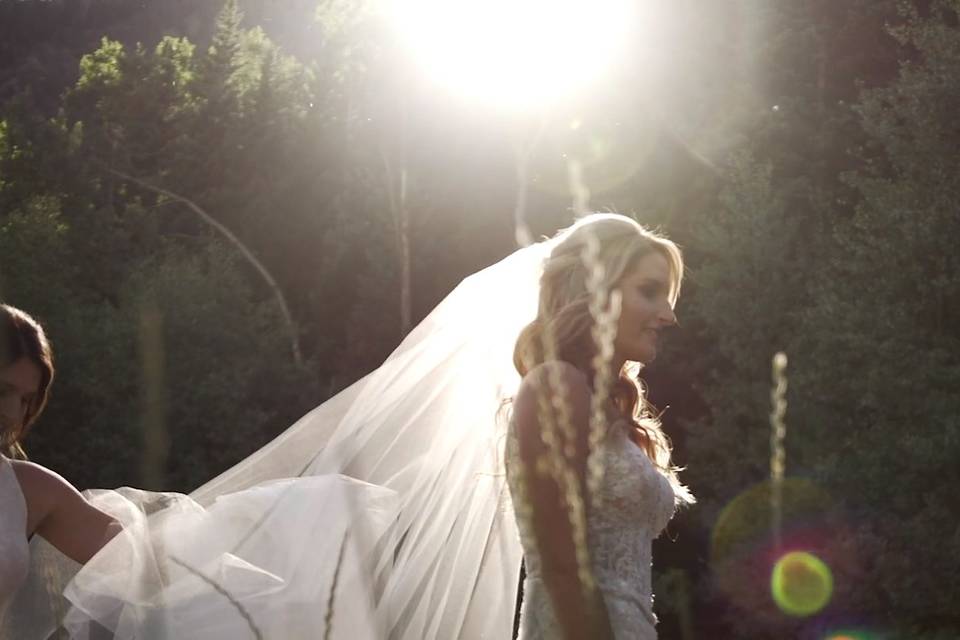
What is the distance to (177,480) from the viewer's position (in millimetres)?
24875

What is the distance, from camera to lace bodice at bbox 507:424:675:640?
2975mm

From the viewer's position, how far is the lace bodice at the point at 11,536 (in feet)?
9.62

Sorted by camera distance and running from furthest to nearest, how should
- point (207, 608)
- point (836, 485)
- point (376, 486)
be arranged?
point (836, 485) < point (376, 486) < point (207, 608)

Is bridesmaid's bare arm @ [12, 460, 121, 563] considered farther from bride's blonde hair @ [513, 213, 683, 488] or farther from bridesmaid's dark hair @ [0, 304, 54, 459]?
bride's blonde hair @ [513, 213, 683, 488]

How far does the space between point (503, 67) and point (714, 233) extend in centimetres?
544

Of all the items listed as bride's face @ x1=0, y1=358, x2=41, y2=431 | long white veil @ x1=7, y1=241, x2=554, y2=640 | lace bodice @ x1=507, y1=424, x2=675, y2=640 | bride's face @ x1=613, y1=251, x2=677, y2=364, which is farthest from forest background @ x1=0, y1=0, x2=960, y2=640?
bride's face @ x1=0, y1=358, x2=41, y2=431

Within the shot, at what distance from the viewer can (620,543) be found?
118 inches

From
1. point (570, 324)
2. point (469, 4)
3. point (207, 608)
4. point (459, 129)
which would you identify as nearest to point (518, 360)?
point (570, 324)

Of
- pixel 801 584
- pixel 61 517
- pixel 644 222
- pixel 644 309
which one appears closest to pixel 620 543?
pixel 644 309

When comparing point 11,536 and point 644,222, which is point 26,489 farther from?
point 644,222

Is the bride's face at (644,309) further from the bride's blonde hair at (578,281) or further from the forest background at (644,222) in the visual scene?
the forest background at (644,222)

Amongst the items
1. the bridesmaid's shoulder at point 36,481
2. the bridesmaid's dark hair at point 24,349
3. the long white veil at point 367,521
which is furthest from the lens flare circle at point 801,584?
the bridesmaid's dark hair at point 24,349

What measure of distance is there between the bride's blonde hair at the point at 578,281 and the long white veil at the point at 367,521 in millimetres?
237

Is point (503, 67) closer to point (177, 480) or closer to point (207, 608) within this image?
point (177, 480)
